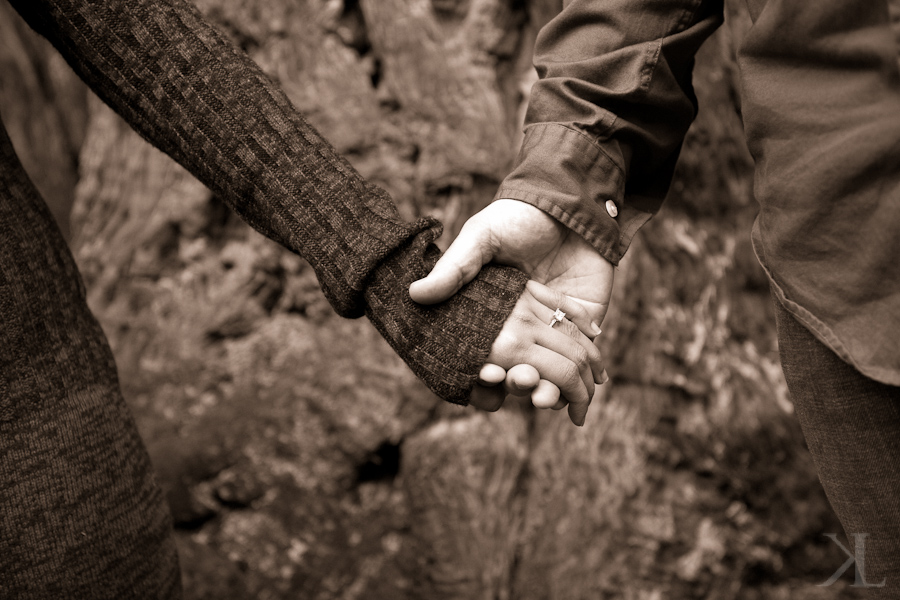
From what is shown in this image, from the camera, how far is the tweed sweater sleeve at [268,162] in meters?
0.98

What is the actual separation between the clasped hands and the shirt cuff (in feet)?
0.12

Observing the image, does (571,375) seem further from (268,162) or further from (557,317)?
(268,162)

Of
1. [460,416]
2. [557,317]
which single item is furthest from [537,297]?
[460,416]

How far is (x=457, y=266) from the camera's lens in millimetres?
1039

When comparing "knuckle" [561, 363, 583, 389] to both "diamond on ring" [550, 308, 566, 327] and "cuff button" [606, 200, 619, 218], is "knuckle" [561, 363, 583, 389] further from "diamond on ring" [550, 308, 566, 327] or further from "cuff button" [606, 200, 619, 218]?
"cuff button" [606, 200, 619, 218]

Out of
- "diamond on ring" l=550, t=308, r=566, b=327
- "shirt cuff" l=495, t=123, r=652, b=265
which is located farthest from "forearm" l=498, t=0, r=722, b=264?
"diamond on ring" l=550, t=308, r=566, b=327

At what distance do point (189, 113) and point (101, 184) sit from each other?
4.47 feet

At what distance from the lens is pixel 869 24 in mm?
765

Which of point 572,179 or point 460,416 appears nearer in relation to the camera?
point 572,179

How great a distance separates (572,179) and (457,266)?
0.23m

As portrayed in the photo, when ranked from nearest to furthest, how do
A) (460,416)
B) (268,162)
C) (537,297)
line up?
(268,162), (537,297), (460,416)

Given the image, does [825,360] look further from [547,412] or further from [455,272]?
[547,412]

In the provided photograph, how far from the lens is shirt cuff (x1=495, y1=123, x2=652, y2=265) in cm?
106

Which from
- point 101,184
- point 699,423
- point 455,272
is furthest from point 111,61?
point 699,423
